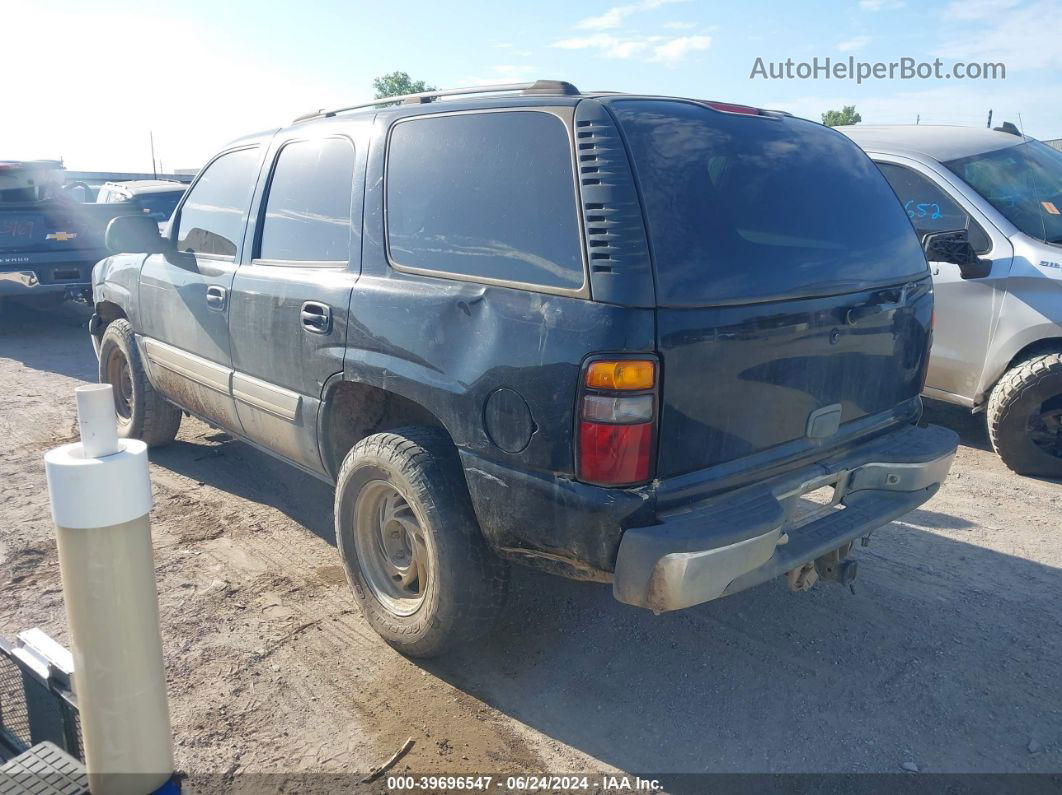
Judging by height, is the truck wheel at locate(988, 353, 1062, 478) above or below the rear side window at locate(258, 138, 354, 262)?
below

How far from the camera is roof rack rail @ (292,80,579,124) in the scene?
9.84 ft

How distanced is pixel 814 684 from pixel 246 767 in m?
1.99

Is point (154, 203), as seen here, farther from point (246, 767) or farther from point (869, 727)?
point (869, 727)

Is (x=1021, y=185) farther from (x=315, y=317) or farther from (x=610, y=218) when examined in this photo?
(x=315, y=317)

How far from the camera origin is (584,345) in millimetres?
2447

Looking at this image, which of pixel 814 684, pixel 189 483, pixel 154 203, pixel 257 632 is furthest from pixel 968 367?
pixel 154 203

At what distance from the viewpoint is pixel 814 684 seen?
10.1ft

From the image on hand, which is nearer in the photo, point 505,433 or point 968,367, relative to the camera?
point 505,433

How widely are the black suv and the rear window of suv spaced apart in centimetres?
1

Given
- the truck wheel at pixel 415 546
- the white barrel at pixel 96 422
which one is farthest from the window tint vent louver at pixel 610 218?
the white barrel at pixel 96 422

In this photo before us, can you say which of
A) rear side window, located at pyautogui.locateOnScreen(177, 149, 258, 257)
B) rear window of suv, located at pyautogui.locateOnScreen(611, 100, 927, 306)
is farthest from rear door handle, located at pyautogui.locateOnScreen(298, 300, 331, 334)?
rear window of suv, located at pyautogui.locateOnScreen(611, 100, 927, 306)

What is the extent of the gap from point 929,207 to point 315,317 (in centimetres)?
419

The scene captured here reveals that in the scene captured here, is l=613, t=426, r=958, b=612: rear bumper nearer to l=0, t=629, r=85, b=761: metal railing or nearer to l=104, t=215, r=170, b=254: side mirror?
l=0, t=629, r=85, b=761: metal railing

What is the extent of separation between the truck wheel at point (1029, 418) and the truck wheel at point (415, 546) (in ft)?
11.9
